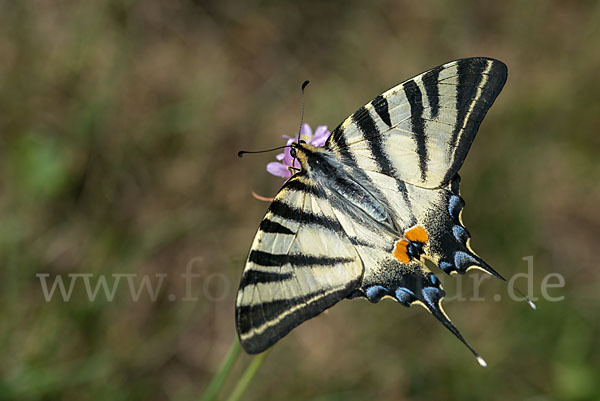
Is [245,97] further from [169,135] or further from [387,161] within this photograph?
[387,161]

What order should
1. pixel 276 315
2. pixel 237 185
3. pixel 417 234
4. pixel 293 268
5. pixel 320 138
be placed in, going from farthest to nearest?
pixel 237 185, pixel 320 138, pixel 417 234, pixel 293 268, pixel 276 315

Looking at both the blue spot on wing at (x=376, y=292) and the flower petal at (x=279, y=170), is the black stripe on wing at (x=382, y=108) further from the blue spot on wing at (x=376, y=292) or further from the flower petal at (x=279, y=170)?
the blue spot on wing at (x=376, y=292)

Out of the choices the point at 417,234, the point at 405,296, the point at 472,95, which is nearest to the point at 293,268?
the point at 405,296

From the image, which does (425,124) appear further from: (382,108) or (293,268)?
(293,268)

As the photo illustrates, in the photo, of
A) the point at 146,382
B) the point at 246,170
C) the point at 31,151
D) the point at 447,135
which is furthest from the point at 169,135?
the point at 447,135

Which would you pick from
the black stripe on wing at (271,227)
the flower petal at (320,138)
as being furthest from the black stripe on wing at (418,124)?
the black stripe on wing at (271,227)

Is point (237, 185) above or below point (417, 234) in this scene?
below

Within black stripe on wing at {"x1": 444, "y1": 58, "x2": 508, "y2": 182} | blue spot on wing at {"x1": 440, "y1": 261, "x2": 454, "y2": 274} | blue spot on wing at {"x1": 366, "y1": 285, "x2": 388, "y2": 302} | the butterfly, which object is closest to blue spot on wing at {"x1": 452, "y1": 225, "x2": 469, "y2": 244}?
the butterfly

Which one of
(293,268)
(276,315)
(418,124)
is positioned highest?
(418,124)
